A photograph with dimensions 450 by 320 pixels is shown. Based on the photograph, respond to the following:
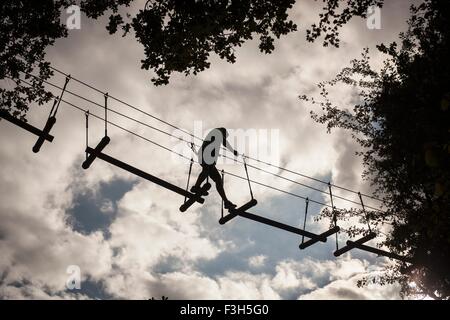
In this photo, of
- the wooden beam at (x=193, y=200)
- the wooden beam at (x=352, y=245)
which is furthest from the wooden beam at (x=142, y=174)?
the wooden beam at (x=352, y=245)

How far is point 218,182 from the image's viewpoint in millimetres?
8211

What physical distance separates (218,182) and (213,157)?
0.59 m

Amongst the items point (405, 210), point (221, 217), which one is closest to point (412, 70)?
point (405, 210)

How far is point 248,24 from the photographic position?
8.24 m

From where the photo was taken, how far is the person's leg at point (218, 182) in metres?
8.12

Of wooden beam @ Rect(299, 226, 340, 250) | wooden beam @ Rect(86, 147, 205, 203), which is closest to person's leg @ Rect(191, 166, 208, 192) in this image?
wooden beam @ Rect(86, 147, 205, 203)

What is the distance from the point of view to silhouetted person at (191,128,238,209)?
8047 mm

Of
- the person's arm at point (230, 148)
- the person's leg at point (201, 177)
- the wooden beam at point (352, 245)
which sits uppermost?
the person's arm at point (230, 148)

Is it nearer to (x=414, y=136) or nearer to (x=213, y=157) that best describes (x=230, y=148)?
(x=213, y=157)

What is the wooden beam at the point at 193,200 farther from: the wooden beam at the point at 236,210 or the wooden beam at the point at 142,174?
the wooden beam at the point at 236,210

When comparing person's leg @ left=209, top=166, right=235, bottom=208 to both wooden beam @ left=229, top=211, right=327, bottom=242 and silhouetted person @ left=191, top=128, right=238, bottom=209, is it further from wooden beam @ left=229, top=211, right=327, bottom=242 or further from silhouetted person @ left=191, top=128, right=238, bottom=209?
wooden beam @ left=229, top=211, right=327, bottom=242
